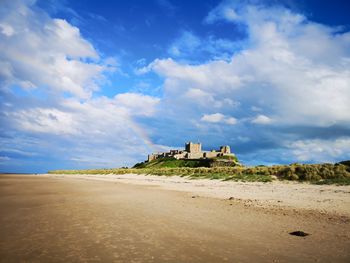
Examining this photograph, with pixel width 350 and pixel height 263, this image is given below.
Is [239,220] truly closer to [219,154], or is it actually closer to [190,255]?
[190,255]

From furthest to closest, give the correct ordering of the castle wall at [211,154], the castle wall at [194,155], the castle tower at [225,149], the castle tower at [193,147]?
the castle tower at [193,147] → the castle tower at [225,149] → the castle wall at [194,155] → the castle wall at [211,154]

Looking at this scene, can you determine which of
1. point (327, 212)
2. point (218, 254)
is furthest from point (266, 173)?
point (218, 254)

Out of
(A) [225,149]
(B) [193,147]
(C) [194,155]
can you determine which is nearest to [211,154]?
(A) [225,149]

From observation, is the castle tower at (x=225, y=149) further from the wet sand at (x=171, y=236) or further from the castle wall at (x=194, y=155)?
the wet sand at (x=171, y=236)

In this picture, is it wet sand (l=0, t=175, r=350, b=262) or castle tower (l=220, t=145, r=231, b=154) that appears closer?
wet sand (l=0, t=175, r=350, b=262)

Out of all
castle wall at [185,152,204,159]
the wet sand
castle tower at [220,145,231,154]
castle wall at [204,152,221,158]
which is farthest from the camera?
castle tower at [220,145,231,154]

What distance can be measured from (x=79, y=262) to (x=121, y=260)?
745 mm

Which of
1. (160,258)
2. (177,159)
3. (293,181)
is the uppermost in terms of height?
(177,159)

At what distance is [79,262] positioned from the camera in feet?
16.2

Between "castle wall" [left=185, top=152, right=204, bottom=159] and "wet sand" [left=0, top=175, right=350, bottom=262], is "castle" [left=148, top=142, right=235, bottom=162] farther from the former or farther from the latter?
"wet sand" [left=0, top=175, right=350, bottom=262]

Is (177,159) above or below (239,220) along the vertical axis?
above

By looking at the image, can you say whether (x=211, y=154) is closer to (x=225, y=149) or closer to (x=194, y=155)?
(x=225, y=149)

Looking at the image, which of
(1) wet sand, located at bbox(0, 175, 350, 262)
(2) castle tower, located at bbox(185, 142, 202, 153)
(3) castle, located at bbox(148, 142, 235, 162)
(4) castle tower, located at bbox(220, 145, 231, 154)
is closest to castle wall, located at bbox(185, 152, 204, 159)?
(3) castle, located at bbox(148, 142, 235, 162)

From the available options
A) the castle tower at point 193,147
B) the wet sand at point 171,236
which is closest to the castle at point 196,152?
the castle tower at point 193,147
